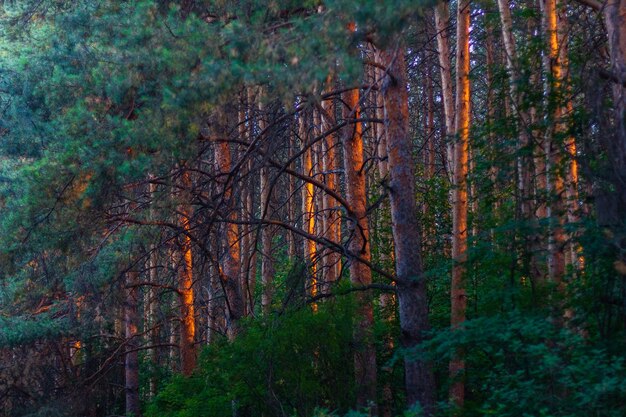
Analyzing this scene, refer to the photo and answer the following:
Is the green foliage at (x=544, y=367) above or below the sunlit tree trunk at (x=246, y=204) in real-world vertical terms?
below

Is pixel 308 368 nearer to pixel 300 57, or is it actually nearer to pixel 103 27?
pixel 300 57

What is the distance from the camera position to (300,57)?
7414 millimetres

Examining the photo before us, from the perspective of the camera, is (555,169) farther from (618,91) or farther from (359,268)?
(359,268)

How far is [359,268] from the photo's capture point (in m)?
11.9

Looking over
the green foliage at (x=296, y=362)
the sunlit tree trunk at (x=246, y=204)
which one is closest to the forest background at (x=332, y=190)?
the green foliage at (x=296, y=362)

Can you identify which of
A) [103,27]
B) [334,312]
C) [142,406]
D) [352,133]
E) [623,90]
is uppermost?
[103,27]

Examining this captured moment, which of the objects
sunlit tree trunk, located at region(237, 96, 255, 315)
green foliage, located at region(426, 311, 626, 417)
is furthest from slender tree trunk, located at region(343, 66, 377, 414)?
green foliage, located at region(426, 311, 626, 417)

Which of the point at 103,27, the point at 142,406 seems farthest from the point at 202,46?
the point at 142,406

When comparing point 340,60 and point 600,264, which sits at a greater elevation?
point 340,60

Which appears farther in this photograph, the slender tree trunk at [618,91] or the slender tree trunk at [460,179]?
the slender tree trunk at [460,179]

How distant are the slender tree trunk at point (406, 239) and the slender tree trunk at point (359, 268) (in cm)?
57

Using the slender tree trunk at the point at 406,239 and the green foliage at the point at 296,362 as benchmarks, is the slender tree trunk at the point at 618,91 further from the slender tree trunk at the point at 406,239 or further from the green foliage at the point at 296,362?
the green foliage at the point at 296,362

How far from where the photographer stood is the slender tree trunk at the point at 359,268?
10.4 meters

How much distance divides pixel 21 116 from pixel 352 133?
196 inches
